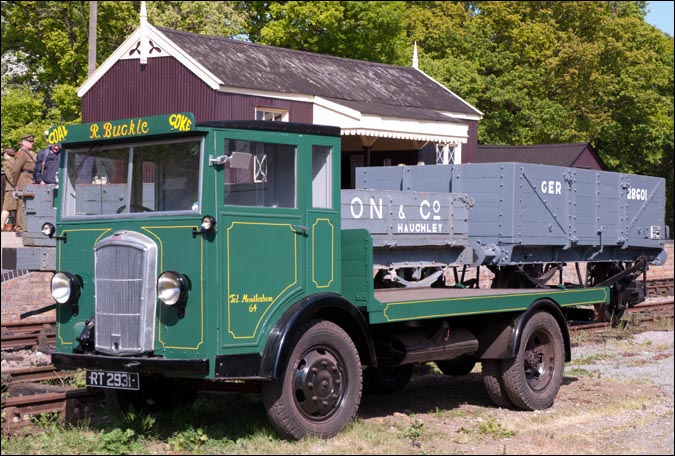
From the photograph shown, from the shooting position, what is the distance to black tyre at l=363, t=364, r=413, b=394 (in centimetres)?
1113

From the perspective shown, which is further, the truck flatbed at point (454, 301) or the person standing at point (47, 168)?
the person standing at point (47, 168)

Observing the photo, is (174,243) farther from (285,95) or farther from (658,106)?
(658,106)

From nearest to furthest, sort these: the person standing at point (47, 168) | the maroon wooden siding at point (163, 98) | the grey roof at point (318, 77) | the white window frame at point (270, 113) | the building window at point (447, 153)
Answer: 1. the person standing at point (47, 168)
2. the maroon wooden siding at point (163, 98)
3. the white window frame at point (270, 113)
4. the grey roof at point (318, 77)
5. the building window at point (447, 153)

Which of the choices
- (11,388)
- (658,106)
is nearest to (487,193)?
(11,388)

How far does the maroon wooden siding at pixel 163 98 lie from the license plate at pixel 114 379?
15564 millimetres

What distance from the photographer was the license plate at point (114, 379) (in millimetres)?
8062

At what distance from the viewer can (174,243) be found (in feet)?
26.4

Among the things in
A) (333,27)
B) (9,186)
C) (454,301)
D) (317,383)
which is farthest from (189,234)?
(333,27)

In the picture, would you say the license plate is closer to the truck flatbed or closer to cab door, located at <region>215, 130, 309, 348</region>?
cab door, located at <region>215, 130, 309, 348</region>

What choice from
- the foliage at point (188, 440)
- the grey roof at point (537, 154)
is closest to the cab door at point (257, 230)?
the foliage at point (188, 440)

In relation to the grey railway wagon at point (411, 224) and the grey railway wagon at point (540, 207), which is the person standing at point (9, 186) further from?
the grey railway wagon at point (411, 224)

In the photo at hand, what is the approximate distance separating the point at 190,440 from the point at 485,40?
37920mm

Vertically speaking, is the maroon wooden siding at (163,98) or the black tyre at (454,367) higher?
the maroon wooden siding at (163,98)

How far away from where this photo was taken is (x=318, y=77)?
27.4m
